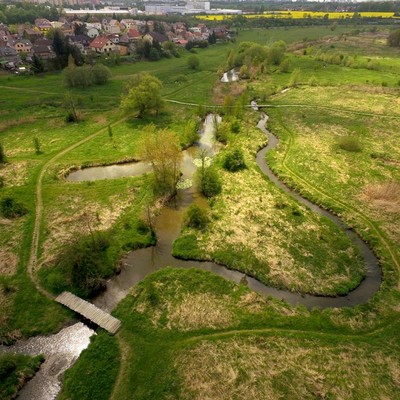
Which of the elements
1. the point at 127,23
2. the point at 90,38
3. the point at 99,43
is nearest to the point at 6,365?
the point at 99,43

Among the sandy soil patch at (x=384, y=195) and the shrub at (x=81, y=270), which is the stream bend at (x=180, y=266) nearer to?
the shrub at (x=81, y=270)

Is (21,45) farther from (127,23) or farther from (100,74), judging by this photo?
(127,23)

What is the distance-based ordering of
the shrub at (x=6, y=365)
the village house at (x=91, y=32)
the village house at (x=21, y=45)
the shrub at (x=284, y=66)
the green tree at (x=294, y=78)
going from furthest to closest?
the village house at (x=91, y=32) < the village house at (x=21, y=45) < the shrub at (x=284, y=66) < the green tree at (x=294, y=78) < the shrub at (x=6, y=365)

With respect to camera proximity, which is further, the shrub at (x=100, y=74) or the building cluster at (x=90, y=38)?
the building cluster at (x=90, y=38)

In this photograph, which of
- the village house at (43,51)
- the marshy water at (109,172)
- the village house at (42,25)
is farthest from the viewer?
the village house at (42,25)

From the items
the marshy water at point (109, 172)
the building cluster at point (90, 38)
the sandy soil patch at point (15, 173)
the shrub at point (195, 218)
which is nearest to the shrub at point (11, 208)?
the sandy soil patch at point (15, 173)

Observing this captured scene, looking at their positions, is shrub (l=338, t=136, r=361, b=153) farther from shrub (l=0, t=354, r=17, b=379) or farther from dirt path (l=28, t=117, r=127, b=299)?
shrub (l=0, t=354, r=17, b=379)
